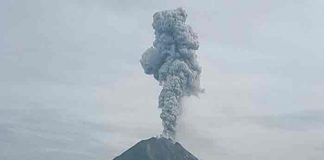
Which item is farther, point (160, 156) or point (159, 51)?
point (160, 156)

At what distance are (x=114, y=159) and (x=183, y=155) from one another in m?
26.5

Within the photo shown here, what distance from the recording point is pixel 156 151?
506 feet

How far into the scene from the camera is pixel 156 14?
403 ft

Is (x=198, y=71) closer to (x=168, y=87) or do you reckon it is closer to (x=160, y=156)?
(x=168, y=87)

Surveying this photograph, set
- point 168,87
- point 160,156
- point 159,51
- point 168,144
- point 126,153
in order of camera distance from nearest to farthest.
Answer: point 168,87 < point 159,51 < point 168,144 < point 160,156 < point 126,153

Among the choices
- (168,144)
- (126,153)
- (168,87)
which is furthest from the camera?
(126,153)

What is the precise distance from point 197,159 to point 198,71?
50.3 metres

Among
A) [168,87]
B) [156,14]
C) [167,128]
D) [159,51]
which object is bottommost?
[167,128]

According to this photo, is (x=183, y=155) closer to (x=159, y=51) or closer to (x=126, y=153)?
(x=126, y=153)

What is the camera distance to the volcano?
491 feet

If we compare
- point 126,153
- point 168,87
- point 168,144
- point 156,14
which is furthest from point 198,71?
point 126,153

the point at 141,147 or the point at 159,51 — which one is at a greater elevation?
the point at 159,51

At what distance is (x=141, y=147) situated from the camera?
163 metres

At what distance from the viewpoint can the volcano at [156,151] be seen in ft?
491
